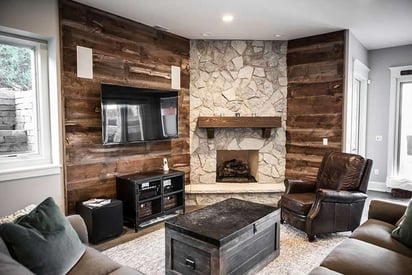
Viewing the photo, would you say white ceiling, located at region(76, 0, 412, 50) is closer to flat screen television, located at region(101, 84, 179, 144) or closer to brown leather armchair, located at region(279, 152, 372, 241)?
flat screen television, located at region(101, 84, 179, 144)

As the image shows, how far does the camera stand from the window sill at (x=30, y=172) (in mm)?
2830

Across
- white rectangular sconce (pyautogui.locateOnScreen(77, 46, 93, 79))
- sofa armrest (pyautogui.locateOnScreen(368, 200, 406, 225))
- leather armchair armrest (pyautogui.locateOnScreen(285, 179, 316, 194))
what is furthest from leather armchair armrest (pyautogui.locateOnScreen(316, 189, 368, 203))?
white rectangular sconce (pyautogui.locateOnScreen(77, 46, 93, 79))

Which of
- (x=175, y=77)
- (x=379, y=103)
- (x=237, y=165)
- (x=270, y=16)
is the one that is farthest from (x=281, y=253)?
(x=379, y=103)

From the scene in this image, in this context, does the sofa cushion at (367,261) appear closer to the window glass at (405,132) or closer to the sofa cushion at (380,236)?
the sofa cushion at (380,236)

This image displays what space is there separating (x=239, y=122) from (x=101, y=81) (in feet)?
7.51

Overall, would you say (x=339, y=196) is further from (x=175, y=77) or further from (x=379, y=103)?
(x=379, y=103)

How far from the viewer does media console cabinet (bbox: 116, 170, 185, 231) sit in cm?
366

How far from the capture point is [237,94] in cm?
499

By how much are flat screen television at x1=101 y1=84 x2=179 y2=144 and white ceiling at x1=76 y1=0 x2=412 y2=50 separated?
1.00 m

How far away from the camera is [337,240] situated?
336 cm

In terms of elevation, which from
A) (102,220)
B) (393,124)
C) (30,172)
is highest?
(393,124)

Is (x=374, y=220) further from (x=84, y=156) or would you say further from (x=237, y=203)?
(x=84, y=156)

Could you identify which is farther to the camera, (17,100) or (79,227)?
(17,100)

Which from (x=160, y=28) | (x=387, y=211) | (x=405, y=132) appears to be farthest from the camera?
(x=405, y=132)
